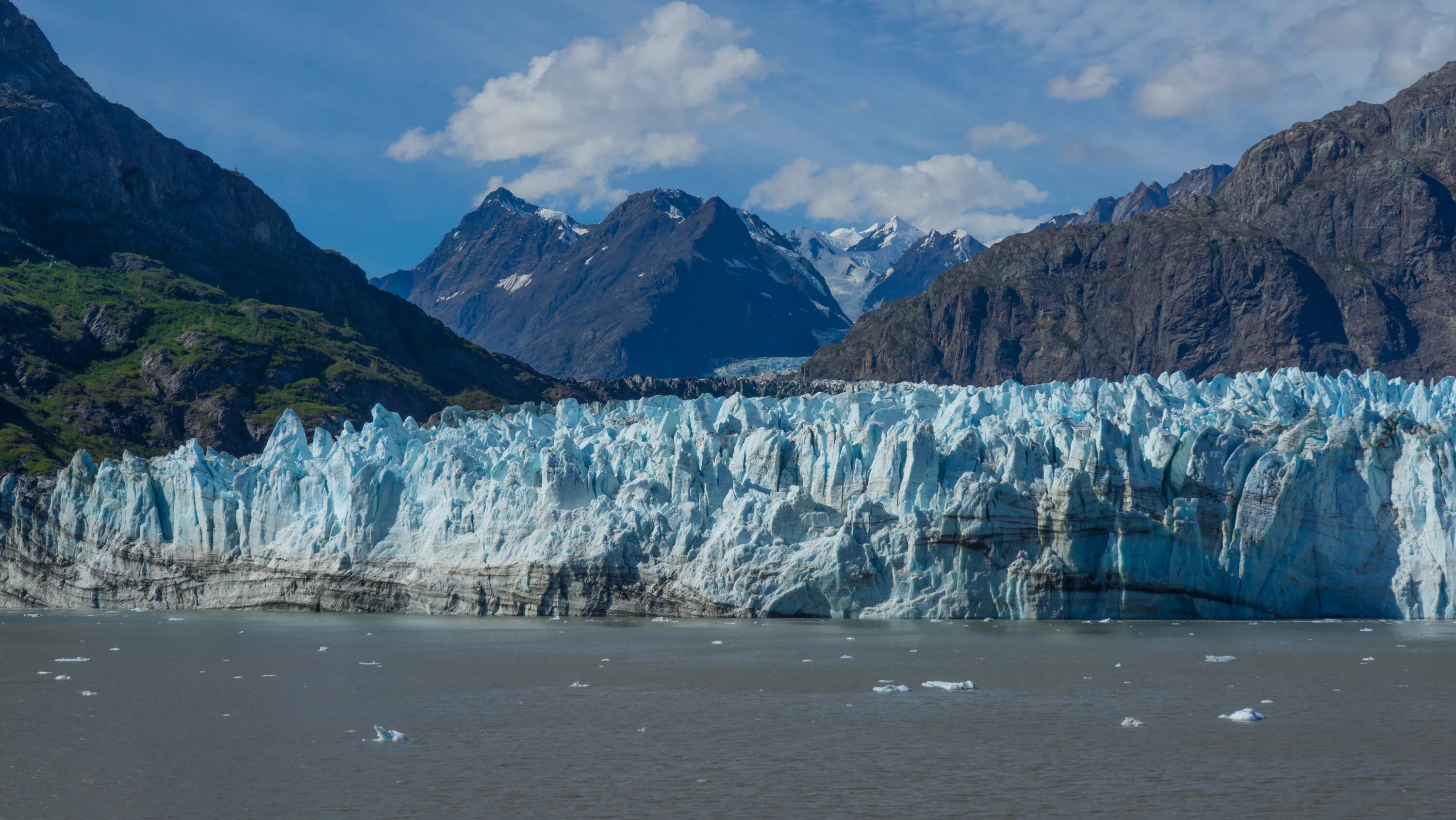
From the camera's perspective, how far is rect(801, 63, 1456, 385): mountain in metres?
151

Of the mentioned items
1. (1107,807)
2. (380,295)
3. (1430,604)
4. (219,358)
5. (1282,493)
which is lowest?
(1107,807)

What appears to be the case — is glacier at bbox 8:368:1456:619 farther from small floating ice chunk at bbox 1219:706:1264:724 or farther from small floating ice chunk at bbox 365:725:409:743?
small floating ice chunk at bbox 365:725:409:743

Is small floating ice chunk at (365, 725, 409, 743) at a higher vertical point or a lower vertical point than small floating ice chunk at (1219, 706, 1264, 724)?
lower

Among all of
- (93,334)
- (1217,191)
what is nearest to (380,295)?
(93,334)

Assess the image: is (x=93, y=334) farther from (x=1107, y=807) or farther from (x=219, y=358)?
(x=1107, y=807)

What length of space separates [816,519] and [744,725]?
1850cm

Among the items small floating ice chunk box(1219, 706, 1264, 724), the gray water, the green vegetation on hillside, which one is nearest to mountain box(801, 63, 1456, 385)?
the green vegetation on hillside

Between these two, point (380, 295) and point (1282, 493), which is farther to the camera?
point (380, 295)

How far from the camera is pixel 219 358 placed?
4304 inches

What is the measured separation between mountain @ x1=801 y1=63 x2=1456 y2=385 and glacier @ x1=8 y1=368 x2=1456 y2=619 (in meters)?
102

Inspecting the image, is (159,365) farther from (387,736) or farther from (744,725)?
(744,725)

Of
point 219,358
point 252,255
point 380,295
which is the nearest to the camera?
point 219,358

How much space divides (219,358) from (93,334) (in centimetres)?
1057

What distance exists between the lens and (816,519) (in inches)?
1781
